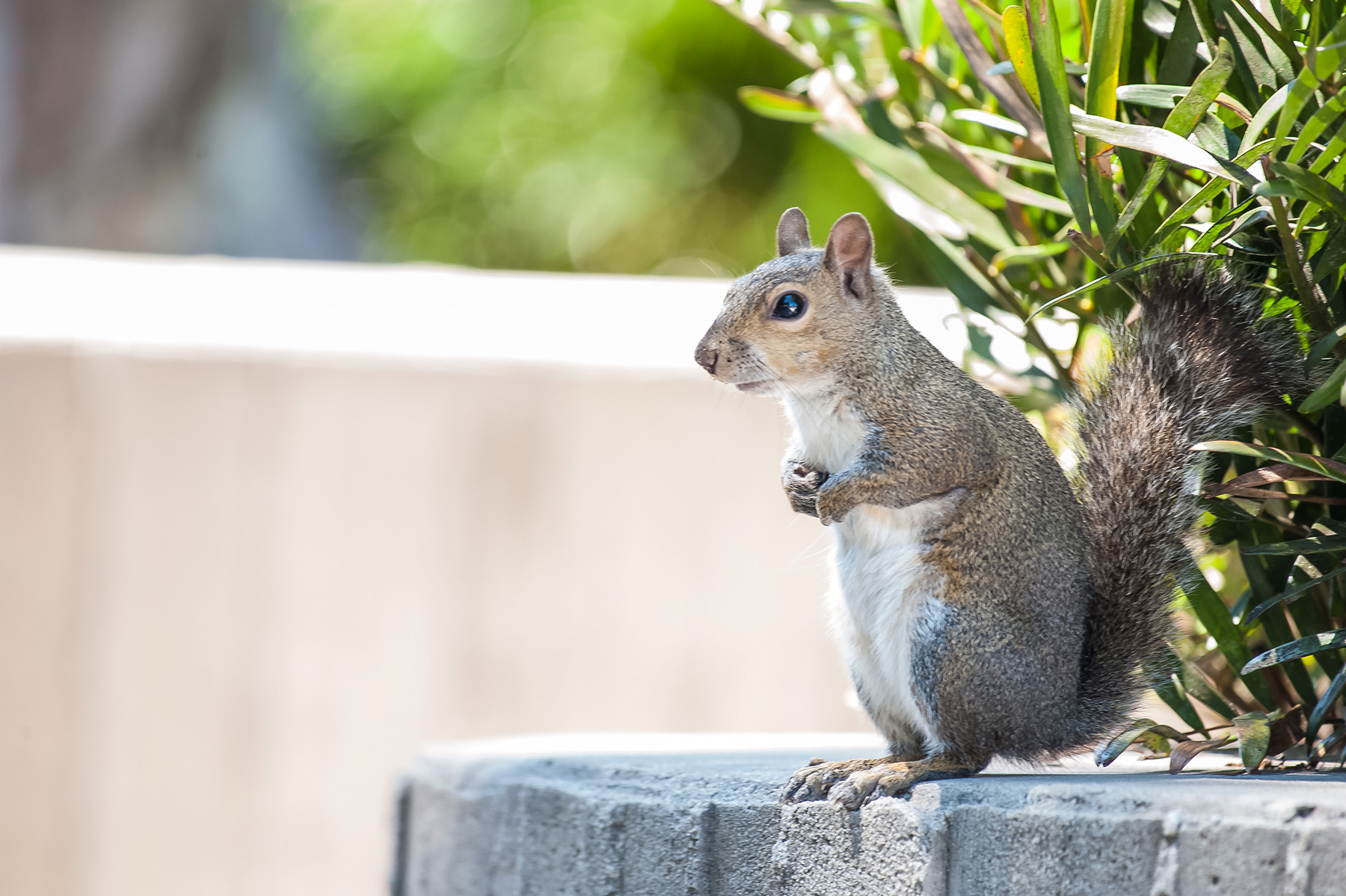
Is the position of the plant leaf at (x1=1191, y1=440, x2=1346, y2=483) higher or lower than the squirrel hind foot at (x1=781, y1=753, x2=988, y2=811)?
higher

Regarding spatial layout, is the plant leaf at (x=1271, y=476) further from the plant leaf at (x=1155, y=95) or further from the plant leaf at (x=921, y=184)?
the plant leaf at (x=921, y=184)

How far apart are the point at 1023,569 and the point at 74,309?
6.58 feet

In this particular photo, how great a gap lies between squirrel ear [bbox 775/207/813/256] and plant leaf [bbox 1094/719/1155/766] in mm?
502

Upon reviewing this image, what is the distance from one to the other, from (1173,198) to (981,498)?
1.03 feet

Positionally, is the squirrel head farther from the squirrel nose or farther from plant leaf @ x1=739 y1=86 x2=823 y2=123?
plant leaf @ x1=739 y1=86 x2=823 y2=123

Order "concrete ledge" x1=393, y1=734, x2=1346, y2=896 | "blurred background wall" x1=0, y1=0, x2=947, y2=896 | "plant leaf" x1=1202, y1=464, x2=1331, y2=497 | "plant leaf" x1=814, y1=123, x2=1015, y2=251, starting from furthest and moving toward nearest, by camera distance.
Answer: "blurred background wall" x1=0, y1=0, x2=947, y2=896
"plant leaf" x1=814, y1=123, x2=1015, y2=251
"plant leaf" x1=1202, y1=464, x2=1331, y2=497
"concrete ledge" x1=393, y1=734, x2=1346, y2=896

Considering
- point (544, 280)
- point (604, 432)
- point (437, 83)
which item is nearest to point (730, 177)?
point (437, 83)

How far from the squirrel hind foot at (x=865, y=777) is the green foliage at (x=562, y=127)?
14.2 ft

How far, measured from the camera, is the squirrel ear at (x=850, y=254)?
3.75 ft

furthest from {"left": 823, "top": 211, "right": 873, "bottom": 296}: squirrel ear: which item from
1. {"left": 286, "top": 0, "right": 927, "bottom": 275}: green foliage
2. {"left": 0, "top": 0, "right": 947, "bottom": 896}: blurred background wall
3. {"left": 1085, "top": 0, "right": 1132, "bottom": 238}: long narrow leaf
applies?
{"left": 286, "top": 0, "right": 927, "bottom": 275}: green foliage

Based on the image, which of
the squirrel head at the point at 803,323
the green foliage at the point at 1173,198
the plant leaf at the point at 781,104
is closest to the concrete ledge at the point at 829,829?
the green foliage at the point at 1173,198

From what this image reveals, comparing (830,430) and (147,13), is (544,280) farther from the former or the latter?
(147,13)

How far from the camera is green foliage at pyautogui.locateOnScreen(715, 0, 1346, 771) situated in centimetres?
92

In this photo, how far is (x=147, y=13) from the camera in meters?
5.36
